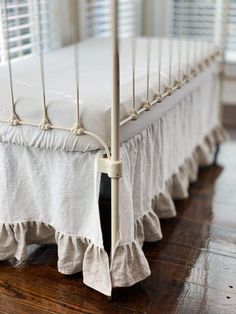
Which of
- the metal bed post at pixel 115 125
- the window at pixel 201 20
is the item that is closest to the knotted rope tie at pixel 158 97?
the metal bed post at pixel 115 125

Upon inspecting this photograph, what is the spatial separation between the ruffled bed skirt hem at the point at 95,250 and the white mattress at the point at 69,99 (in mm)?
329

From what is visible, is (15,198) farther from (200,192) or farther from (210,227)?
(200,192)

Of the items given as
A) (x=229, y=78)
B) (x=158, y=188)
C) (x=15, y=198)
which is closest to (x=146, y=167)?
(x=158, y=188)

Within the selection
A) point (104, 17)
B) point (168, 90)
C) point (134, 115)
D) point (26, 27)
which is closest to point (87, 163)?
point (134, 115)

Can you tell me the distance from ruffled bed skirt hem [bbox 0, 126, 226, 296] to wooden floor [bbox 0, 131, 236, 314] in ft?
0.18

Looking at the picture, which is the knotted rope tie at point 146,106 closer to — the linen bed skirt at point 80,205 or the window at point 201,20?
the linen bed skirt at point 80,205

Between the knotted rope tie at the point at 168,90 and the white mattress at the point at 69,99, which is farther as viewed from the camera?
the knotted rope tie at the point at 168,90

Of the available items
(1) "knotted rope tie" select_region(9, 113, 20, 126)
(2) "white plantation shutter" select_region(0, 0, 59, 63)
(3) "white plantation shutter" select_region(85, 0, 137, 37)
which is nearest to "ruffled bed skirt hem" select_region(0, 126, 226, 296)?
(1) "knotted rope tie" select_region(9, 113, 20, 126)

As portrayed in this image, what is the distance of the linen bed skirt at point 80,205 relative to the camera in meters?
1.49

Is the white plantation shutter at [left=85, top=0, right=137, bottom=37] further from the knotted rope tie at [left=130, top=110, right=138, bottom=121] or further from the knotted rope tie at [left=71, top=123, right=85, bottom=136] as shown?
the knotted rope tie at [left=71, top=123, right=85, bottom=136]

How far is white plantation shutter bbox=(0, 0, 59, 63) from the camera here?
2080mm

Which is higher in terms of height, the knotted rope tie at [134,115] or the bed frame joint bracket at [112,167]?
the knotted rope tie at [134,115]

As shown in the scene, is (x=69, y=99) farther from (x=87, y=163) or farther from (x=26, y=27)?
(x=26, y=27)

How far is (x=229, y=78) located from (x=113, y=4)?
2.26 m
